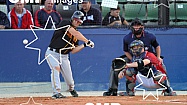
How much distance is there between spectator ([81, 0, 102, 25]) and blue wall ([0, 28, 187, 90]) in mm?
300

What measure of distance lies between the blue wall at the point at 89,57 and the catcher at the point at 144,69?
2058 millimetres

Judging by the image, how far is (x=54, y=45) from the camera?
11.0m

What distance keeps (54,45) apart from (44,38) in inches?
97.7

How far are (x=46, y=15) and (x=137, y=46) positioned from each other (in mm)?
2721

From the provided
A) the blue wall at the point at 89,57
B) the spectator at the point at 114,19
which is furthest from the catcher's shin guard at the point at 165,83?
the spectator at the point at 114,19

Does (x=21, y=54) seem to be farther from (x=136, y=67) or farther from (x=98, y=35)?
(x=136, y=67)

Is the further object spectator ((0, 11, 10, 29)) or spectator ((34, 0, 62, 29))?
spectator ((0, 11, 10, 29))

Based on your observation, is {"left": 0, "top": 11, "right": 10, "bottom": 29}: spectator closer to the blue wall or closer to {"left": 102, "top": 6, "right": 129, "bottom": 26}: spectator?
the blue wall

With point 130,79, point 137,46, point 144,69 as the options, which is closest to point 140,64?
point 144,69

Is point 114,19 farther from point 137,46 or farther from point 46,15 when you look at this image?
point 137,46

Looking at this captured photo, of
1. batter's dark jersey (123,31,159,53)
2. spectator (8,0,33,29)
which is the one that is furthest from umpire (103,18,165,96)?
spectator (8,0,33,29)

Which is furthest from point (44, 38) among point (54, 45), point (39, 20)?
point (54, 45)

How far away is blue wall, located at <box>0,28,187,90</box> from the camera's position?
43.9 ft

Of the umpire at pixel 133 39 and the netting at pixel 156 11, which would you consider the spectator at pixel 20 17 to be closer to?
the netting at pixel 156 11
